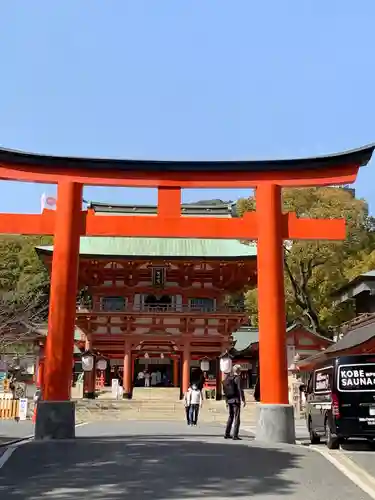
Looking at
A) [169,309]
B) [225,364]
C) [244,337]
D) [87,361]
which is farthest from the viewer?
[244,337]

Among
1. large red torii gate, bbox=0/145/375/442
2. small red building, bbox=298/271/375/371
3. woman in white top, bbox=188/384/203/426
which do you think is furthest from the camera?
small red building, bbox=298/271/375/371

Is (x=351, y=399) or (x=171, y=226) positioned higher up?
(x=171, y=226)

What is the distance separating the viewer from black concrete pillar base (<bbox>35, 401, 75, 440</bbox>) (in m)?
13.3

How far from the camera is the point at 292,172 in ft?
48.9

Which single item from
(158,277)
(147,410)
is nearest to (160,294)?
(158,277)

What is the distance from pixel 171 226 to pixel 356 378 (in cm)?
556

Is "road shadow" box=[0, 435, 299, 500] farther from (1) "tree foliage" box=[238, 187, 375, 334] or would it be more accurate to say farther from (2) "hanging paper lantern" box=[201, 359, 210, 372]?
(2) "hanging paper lantern" box=[201, 359, 210, 372]

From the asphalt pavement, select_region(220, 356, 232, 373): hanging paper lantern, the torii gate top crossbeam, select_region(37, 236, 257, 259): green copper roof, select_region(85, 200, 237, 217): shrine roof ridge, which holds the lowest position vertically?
the asphalt pavement

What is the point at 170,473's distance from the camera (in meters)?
8.45

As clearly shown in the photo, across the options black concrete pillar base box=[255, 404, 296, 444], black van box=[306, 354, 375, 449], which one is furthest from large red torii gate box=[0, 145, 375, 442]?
black van box=[306, 354, 375, 449]

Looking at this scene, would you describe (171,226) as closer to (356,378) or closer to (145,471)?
(356,378)

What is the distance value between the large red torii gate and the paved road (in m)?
3.57

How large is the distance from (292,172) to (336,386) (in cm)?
534

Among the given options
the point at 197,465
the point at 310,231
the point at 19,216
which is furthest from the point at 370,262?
the point at 197,465
